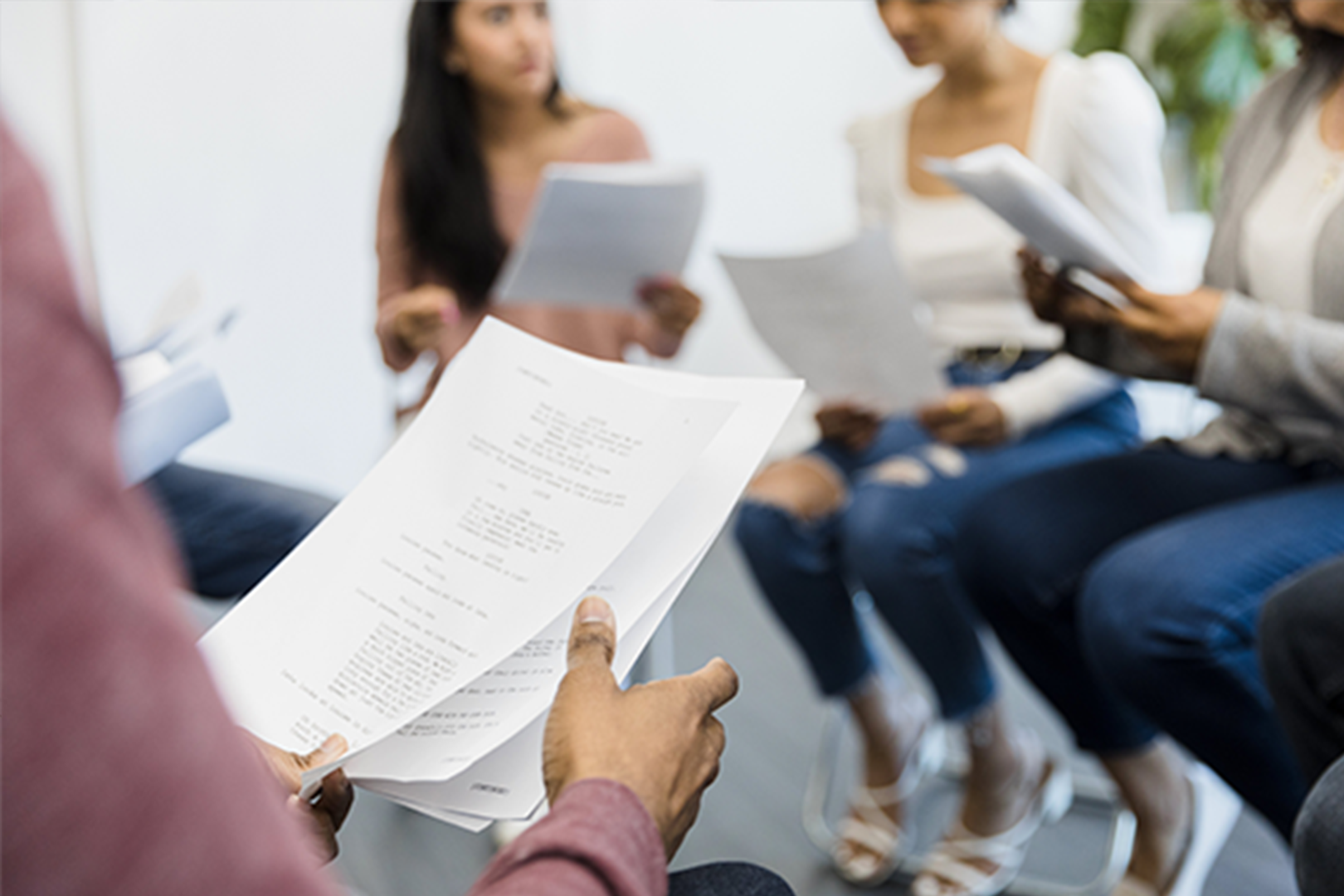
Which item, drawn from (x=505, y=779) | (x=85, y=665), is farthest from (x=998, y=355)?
(x=85, y=665)

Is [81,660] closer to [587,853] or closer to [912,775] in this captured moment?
[587,853]

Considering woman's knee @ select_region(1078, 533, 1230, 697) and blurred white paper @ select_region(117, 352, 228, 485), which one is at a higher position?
blurred white paper @ select_region(117, 352, 228, 485)

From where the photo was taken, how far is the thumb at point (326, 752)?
18.8 inches

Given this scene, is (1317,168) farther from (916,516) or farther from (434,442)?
(434,442)

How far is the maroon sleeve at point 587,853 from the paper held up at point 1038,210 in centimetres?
62

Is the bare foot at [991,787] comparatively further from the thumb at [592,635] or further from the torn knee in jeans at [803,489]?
the thumb at [592,635]

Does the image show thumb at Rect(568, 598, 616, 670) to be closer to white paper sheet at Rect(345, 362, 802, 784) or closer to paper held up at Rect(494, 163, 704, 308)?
white paper sheet at Rect(345, 362, 802, 784)

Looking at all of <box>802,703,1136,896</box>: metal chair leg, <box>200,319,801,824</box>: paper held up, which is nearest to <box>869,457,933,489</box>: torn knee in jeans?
<box>802,703,1136,896</box>: metal chair leg

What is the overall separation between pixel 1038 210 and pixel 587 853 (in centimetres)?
67

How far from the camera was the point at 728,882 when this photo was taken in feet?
1.58

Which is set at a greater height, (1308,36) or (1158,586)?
(1308,36)

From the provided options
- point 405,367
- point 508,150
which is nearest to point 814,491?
point 405,367

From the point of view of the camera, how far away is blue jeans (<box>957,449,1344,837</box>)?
0.82 m

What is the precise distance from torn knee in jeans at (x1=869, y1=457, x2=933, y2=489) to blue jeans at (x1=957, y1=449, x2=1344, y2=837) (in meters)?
0.12
